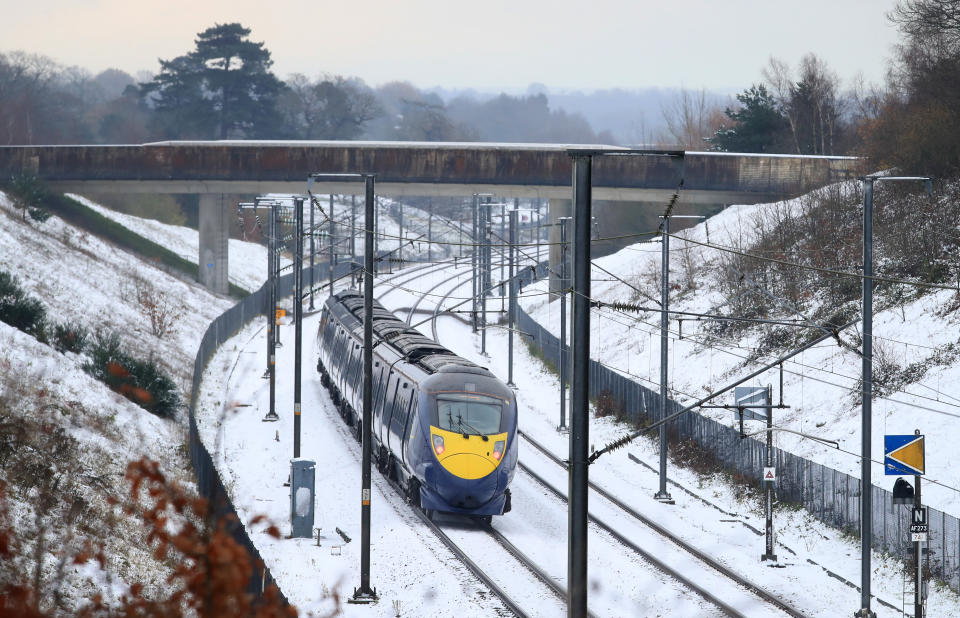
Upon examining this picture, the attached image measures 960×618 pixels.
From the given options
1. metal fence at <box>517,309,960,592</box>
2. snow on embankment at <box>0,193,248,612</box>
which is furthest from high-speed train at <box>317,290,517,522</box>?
metal fence at <box>517,309,960,592</box>

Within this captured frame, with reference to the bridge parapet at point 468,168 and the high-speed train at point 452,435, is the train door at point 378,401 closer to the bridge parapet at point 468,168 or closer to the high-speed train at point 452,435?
the high-speed train at point 452,435

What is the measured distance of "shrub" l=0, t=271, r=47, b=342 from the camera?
32500 mm

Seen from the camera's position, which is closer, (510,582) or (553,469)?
(510,582)

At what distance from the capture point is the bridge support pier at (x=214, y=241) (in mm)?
63219

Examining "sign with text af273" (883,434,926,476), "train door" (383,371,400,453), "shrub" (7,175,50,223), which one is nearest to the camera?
"sign with text af273" (883,434,926,476)

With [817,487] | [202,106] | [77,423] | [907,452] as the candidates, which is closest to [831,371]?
[817,487]

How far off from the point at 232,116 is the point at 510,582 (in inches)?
3217

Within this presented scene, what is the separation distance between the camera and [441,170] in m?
55.8

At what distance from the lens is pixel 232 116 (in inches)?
3799

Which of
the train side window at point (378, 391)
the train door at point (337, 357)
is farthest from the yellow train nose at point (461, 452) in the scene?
the train door at point (337, 357)

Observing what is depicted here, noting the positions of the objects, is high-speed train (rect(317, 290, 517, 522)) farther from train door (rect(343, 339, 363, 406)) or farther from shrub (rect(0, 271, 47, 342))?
shrub (rect(0, 271, 47, 342))

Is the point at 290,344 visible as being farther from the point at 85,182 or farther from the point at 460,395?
the point at 460,395

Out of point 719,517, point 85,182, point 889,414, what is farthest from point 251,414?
point 85,182

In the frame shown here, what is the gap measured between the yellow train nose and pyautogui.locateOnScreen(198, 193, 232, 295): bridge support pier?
→ 4254 centimetres
